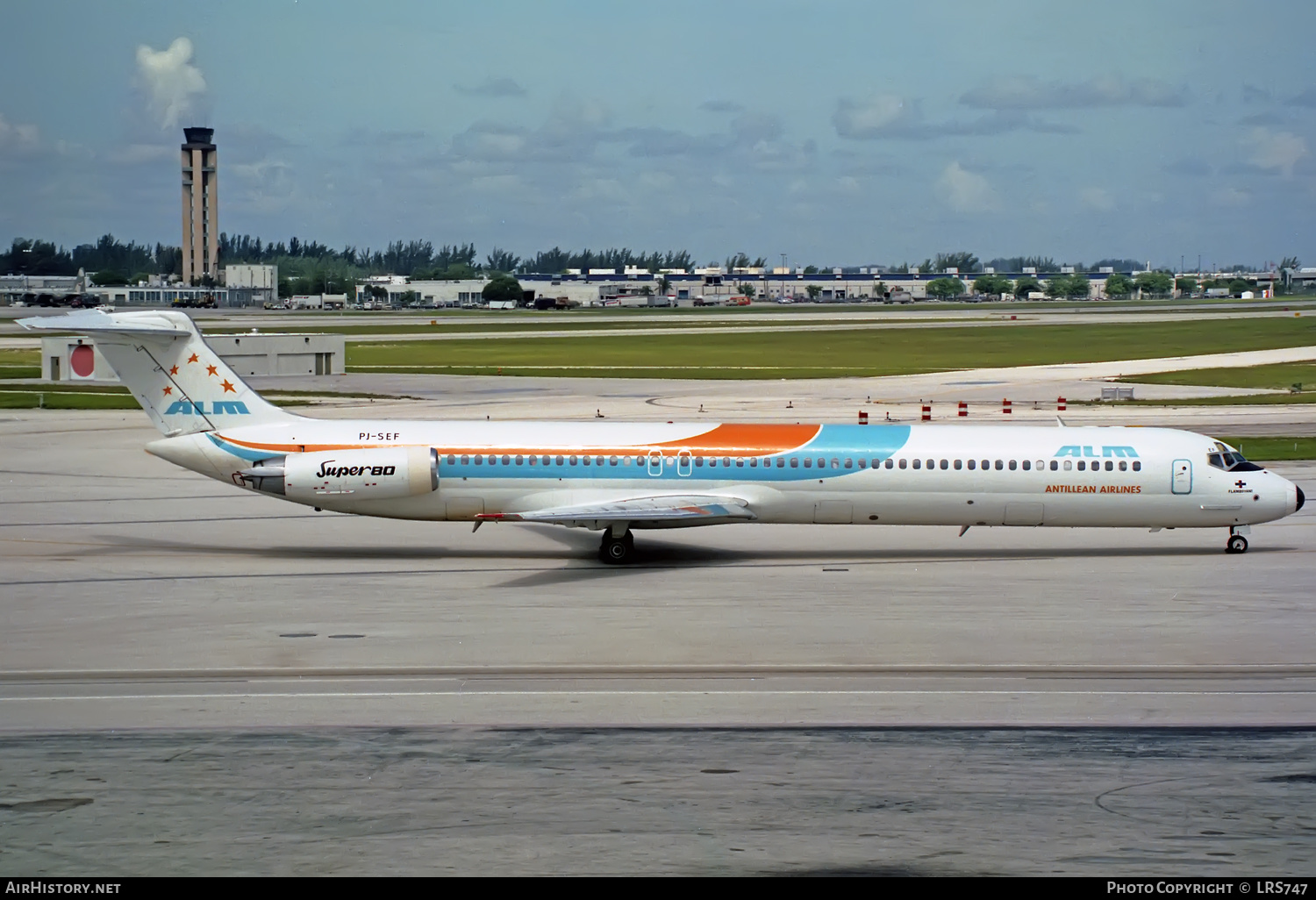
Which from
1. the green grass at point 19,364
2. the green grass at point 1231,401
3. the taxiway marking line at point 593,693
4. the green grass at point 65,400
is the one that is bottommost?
the taxiway marking line at point 593,693

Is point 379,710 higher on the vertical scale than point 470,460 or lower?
lower

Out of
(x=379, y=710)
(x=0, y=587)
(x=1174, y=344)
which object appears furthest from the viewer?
(x=1174, y=344)

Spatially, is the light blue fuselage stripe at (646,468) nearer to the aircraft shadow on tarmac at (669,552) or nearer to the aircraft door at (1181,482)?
the aircraft shadow on tarmac at (669,552)

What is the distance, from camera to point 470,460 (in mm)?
29438

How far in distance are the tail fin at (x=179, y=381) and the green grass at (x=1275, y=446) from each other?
101 ft

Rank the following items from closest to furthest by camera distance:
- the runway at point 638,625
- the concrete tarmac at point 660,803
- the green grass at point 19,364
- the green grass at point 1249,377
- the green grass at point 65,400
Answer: the concrete tarmac at point 660,803 → the runway at point 638,625 → the green grass at point 65,400 → the green grass at point 1249,377 → the green grass at point 19,364

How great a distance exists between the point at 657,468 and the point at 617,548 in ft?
6.23

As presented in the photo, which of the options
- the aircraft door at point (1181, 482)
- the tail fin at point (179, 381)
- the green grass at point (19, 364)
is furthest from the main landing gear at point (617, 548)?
the green grass at point (19, 364)

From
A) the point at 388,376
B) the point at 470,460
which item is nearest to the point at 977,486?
the point at 470,460

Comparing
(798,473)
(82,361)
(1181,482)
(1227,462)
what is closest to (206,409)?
(798,473)

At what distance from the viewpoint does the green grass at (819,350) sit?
284 feet

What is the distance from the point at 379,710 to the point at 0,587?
1169cm

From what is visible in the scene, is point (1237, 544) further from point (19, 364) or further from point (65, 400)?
point (19, 364)
